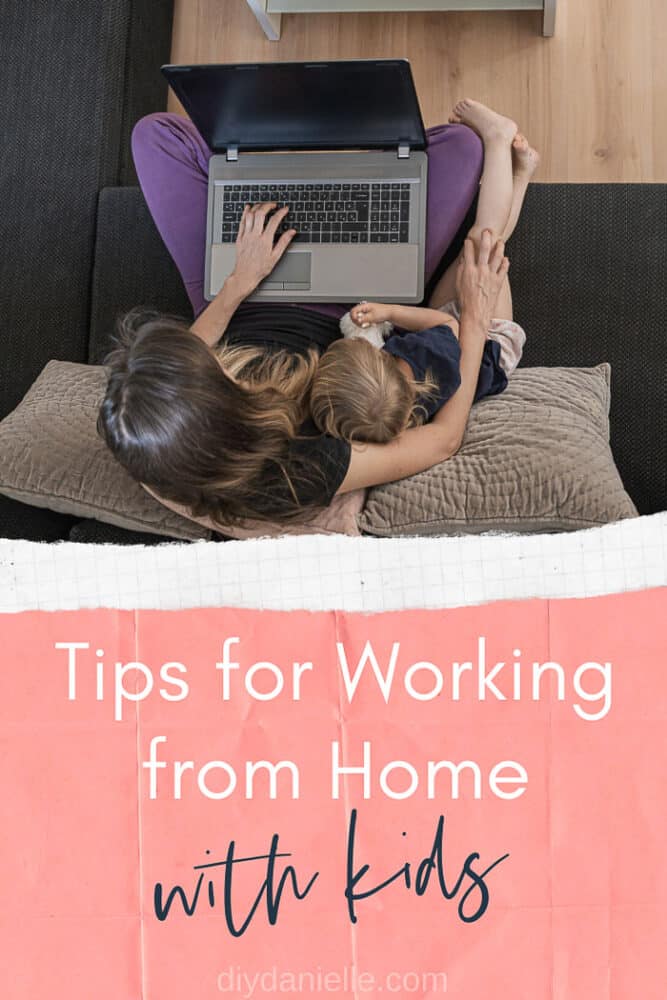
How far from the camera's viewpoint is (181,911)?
0.63 meters

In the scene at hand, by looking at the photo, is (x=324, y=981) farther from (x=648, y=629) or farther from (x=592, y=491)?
(x=592, y=491)

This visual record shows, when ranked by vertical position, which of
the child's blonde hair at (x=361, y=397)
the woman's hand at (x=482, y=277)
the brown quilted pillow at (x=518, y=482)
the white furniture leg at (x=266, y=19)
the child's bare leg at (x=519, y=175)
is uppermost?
the white furniture leg at (x=266, y=19)

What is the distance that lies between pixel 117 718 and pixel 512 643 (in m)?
0.30

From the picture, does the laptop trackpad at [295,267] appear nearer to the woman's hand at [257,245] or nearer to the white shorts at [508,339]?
the woman's hand at [257,245]

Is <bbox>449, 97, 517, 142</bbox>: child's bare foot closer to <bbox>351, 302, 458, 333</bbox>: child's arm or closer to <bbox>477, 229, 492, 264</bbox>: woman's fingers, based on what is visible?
<bbox>477, 229, 492, 264</bbox>: woman's fingers

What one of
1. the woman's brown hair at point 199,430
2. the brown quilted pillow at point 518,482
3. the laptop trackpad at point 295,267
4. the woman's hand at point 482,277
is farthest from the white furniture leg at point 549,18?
the woman's brown hair at point 199,430

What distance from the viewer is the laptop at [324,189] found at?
1190 millimetres

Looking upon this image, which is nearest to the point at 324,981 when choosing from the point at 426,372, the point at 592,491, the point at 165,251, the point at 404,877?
the point at 404,877

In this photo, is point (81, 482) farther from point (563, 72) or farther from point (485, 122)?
point (563, 72)

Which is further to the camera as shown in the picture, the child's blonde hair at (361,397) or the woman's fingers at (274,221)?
the woman's fingers at (274,221)

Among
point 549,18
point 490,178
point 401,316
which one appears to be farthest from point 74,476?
point 549,18

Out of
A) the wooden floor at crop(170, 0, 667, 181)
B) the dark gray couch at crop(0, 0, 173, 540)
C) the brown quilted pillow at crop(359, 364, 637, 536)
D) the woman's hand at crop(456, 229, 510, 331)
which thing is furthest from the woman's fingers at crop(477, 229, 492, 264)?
the dark gray couch at crop(0, 0, 173, 540)

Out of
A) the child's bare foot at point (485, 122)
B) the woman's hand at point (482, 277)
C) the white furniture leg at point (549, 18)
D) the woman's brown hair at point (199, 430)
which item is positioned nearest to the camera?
the woman's brown hair at point (199, 430)

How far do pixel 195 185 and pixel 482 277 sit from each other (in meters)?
0.44
